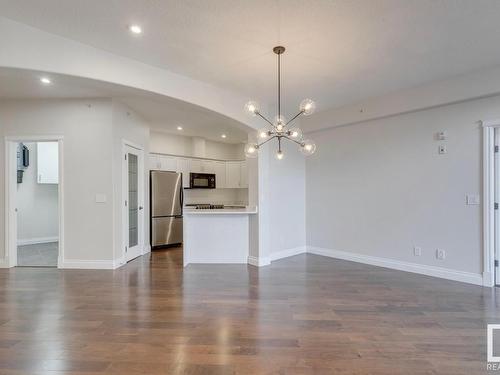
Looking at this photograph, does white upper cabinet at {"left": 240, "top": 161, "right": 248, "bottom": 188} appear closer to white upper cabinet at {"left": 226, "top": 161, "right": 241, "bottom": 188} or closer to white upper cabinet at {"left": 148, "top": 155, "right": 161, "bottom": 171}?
white upper cabinet at {"left": 226, "top": 161, "right": 241, "bottom": 188}

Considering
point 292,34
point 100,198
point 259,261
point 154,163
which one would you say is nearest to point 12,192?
point 100,198

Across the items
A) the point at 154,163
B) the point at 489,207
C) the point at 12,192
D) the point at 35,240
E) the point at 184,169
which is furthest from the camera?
the point at 184,169

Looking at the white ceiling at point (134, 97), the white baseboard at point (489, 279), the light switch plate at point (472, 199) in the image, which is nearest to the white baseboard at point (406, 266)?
the white baseboard at point (489, 279)

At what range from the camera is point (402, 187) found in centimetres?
459

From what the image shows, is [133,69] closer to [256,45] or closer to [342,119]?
[256,45]

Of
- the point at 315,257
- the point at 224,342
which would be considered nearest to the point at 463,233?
the point at 315,257

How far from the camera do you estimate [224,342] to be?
241 centimetres

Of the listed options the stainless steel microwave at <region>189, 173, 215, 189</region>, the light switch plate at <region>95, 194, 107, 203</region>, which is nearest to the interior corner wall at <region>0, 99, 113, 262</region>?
the light switch plate at <region>95, 194, 107, 203</region>

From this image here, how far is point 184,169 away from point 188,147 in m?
0.67

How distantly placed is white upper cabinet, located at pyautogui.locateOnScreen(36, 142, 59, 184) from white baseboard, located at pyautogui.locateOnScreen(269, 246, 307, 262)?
5.77 meters

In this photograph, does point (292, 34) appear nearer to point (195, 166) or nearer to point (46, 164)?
point (195, 166)

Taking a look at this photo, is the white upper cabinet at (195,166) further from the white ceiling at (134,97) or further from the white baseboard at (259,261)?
the white baseboard at (259,261)

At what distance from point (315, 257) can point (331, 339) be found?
122 inches

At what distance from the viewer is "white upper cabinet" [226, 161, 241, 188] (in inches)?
314
